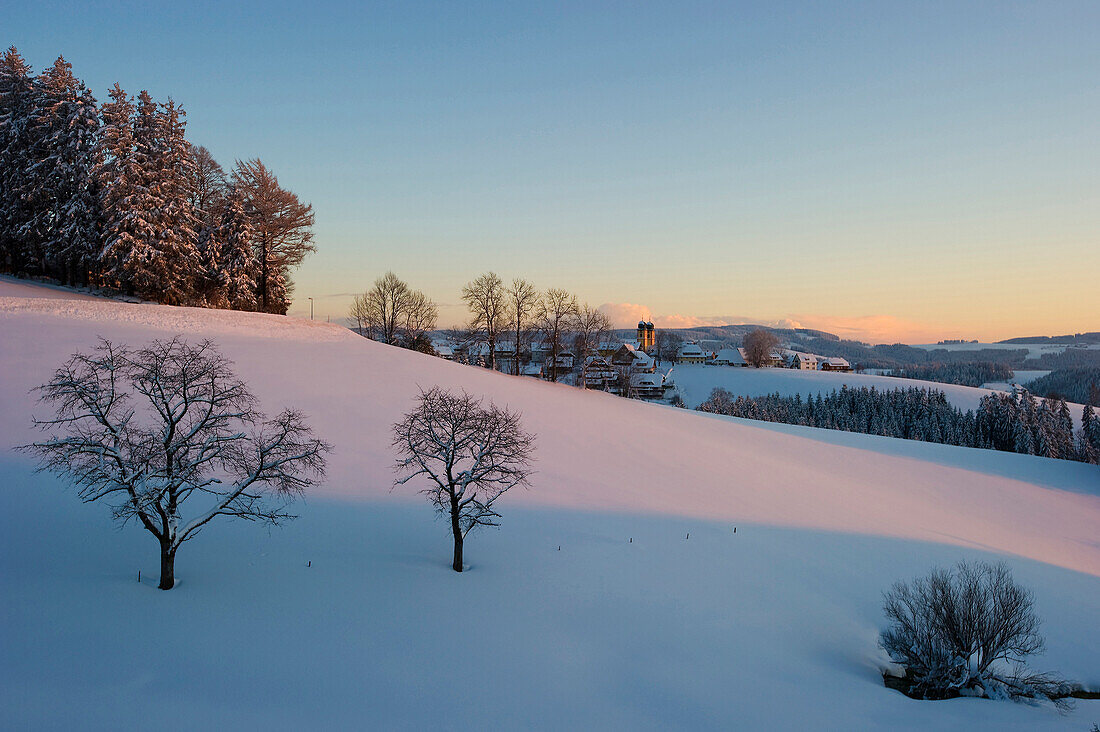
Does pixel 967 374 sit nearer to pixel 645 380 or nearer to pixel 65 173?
pixel 645 380

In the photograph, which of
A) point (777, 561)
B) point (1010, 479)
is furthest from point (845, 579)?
point (1010, 479)

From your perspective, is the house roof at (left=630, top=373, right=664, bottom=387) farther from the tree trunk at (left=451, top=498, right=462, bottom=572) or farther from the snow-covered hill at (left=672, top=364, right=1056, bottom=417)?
the tree trunk at (left=451, top=498, right=462, bottom=572)

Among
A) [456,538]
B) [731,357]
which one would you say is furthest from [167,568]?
[731,357]

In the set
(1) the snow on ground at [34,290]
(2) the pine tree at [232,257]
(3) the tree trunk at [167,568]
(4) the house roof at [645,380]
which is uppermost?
(2) the pine tree at [232,257]

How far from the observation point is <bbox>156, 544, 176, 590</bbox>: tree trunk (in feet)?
41.4

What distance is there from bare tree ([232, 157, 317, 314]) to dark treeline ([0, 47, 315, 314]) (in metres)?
0.10

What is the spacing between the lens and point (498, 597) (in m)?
14.4

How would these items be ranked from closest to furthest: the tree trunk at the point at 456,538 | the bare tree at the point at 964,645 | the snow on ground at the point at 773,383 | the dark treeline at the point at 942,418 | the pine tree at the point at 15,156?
the bare tree at the point at 964,645 < the tree trunk at the point at 456,538 < the pine tree at the point at 15,156 < the dark treeline at the point at 942,418 < the snow on ground at the point at 773,383

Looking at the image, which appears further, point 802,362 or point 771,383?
point 802,362

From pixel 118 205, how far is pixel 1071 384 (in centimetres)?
20285

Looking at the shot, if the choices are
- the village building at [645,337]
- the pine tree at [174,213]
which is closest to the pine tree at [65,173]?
the pine tree at [174,213]

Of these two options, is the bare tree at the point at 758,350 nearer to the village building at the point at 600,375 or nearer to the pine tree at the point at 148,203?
the village building at the point at 600,375

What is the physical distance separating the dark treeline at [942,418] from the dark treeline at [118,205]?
207ft

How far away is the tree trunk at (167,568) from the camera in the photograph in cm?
1262
